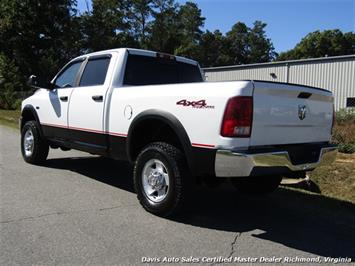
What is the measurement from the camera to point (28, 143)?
A: 29.2 ft

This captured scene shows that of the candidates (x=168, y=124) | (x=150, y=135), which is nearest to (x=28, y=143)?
(x=150, y=135)

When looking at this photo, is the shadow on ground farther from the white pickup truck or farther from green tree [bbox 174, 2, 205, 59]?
green tree [bbox 174, 2, 205, 59]

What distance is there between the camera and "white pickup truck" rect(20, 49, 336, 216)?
473 cm

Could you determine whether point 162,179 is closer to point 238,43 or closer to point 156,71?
point 156,71

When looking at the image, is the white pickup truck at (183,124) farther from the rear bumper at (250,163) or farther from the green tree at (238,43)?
the green tree at (238,43)

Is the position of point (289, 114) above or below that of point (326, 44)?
below

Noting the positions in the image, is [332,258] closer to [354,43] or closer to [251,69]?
[251,69]

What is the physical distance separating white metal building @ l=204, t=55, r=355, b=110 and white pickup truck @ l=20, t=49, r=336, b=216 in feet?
64.8

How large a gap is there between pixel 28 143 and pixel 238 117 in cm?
547

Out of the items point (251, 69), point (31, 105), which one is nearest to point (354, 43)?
point (251, 69)

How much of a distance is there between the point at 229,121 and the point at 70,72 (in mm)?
4049

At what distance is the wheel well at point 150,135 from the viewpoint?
565cm

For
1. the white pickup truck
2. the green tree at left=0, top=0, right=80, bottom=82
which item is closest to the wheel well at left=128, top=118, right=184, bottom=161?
the white pickup truck

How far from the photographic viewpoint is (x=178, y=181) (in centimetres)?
518
